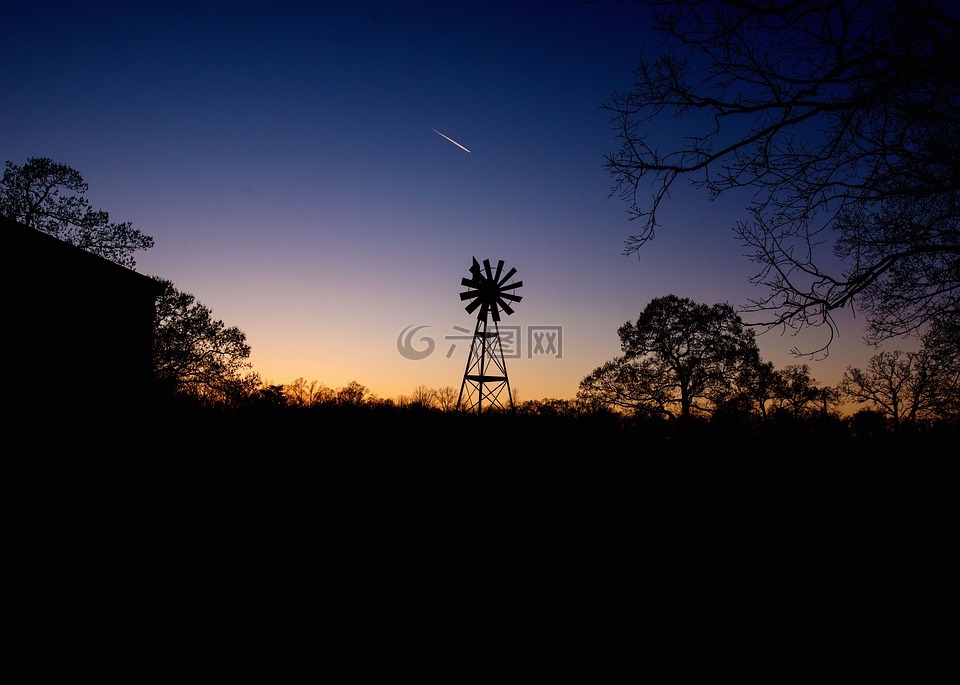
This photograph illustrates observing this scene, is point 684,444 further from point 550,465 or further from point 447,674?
point 447,674

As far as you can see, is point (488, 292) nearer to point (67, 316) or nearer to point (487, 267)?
point (487, 267)

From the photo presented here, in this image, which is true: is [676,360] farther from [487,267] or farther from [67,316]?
[67,316]

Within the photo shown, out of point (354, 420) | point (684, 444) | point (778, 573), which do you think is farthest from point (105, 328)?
point (778, 573)

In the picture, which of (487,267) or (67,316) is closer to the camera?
(67,316)

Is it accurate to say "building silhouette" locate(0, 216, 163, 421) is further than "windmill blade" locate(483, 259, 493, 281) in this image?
No

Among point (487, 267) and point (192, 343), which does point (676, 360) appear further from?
point (192, 343)

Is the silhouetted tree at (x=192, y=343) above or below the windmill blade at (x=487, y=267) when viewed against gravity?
below

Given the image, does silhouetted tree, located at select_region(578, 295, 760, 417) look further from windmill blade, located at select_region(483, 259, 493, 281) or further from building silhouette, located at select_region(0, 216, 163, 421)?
building silhouette, located at select_region(0, 216, 163, 421)

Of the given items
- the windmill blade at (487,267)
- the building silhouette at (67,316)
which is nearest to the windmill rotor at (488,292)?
the windmill blade at (487,267)

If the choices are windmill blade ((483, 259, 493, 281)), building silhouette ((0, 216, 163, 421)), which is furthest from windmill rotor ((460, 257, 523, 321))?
building silhouette ((0, 216, 163, 421))

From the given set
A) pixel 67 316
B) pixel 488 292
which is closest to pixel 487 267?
pixel 488 292

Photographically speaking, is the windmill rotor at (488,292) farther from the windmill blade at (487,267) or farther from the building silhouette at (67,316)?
the building silhouette at (67,316)

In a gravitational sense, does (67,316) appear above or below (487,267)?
below

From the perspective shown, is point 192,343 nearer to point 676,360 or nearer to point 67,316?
point 67,316
